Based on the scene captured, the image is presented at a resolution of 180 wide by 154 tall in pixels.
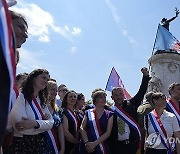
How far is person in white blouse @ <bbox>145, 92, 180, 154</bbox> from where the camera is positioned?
4.79 meters

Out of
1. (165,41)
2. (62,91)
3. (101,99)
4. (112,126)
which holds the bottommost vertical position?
(112,126)

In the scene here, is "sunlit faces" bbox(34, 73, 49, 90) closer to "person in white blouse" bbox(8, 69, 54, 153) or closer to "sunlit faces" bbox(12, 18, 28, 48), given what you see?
"person in white blouse" bbox(8, 69, 54, 153)

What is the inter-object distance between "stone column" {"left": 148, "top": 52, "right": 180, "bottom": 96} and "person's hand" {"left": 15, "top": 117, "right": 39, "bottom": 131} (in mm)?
15180

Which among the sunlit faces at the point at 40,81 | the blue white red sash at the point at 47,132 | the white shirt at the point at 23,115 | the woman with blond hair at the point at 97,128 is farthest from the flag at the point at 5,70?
the woman with blond hair at the point at 97,128

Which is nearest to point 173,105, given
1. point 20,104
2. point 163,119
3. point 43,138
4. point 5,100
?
point 163,119

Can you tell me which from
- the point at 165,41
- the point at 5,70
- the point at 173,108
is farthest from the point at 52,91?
the point at 165,41

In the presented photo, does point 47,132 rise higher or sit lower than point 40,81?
lower

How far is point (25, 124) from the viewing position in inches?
128

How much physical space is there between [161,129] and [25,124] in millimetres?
2503

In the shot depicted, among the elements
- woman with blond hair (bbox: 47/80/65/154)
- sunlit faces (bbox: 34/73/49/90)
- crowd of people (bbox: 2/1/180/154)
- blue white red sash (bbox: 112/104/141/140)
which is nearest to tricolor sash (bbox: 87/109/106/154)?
crowd of people (bbox: 2/1/180/154)

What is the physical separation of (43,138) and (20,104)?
25.5 inches

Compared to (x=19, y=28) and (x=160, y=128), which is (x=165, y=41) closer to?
(x=160, y=128)

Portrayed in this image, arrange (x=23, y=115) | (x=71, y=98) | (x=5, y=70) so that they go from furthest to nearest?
1. (x=71, y=98)
2. (x=23, y=115)
3. (x=5, y=70)

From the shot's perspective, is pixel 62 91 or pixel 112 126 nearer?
pixel 112 126
